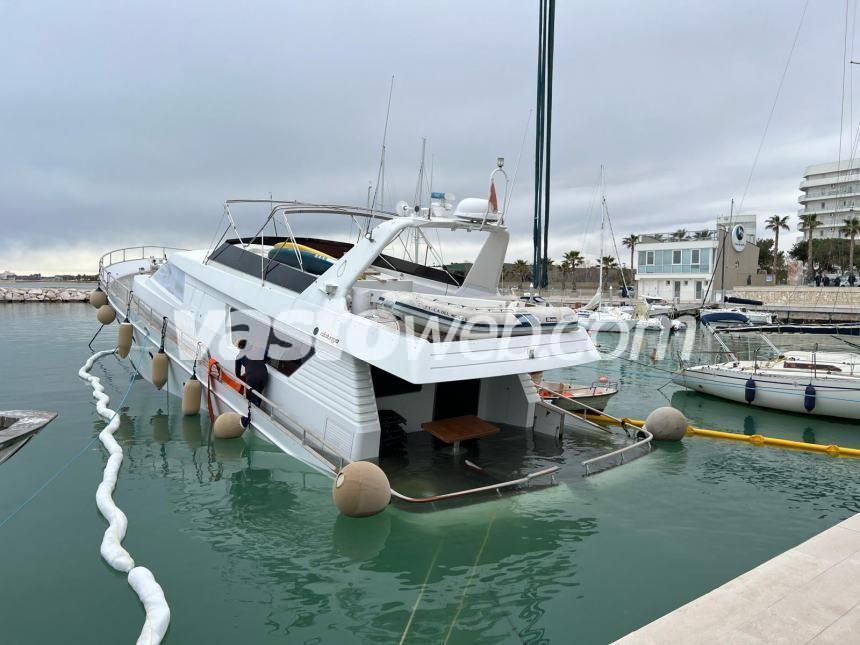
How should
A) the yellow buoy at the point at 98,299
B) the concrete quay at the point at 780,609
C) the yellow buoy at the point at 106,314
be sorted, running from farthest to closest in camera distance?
the yellow buoy at the point at 98,299 < the yellow buoy at the point at 106,314 < the concrete quay at the point at 780,609

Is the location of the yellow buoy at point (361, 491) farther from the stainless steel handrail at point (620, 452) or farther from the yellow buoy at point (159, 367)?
the yellow buoy at point (159, 367)

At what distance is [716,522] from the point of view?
6.48m

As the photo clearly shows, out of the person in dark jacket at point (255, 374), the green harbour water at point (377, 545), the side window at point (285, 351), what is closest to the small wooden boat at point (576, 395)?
the green harbour water at point (377, 545)

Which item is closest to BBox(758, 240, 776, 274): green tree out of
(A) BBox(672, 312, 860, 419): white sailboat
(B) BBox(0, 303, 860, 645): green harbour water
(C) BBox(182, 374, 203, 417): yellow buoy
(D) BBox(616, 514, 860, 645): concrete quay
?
(A) BBox(672, 312, 860, 419): white sailboat

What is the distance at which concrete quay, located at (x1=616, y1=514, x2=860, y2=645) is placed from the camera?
3498 millimetres

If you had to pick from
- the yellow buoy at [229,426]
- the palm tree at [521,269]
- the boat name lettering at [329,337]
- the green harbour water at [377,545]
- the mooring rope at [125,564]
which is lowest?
the green harbour water at [377,545]

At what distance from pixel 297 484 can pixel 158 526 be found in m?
1.73

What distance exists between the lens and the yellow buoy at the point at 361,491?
19.9ft

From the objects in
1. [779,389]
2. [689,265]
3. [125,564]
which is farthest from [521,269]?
[125,564]

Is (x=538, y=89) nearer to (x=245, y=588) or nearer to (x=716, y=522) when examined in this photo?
(x=716, y=522)

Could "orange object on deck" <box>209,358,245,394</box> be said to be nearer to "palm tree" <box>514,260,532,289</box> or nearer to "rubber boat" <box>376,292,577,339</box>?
"rubber boat" <box>376,292,577,339</box>

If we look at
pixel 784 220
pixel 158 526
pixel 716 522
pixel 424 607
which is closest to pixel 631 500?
pixel 716 522

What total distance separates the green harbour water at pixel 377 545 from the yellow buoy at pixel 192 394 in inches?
43.2

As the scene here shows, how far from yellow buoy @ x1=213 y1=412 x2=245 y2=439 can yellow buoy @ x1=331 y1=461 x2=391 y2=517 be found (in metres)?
3.50
